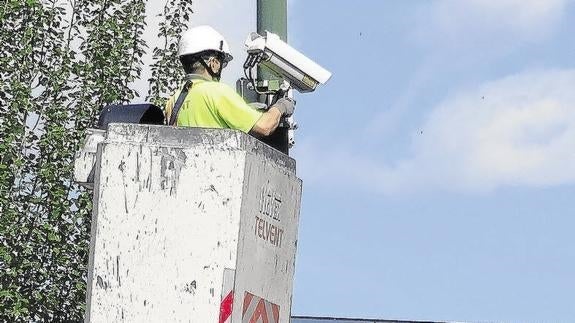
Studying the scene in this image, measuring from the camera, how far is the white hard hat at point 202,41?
6.61 meters

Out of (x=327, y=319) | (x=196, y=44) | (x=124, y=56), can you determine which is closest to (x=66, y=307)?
(x=124, y=56)

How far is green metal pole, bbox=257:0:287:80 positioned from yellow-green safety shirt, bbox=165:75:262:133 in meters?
1.38

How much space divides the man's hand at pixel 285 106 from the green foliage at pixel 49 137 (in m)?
6.67

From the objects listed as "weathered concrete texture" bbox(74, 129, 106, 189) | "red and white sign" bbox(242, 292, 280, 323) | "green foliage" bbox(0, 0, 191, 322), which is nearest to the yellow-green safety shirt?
"weathered concrete texture" bbox(74, 129, 106, 189)

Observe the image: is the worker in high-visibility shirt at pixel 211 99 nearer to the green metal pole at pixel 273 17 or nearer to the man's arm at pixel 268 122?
the man's arm at pixel 268 122

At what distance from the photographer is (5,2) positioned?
13398 mm

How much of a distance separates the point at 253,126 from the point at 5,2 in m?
7.52

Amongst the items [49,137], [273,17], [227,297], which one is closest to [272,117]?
[227,297]

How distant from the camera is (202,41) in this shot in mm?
6609

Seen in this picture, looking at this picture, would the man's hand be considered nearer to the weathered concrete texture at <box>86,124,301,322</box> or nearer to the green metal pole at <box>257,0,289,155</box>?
the weathered concrete texture at <box>86,124,301,322</box>

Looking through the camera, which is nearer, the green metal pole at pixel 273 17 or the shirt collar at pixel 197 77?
the shirt collar at pixel 197 77

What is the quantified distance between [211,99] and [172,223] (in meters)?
0.80

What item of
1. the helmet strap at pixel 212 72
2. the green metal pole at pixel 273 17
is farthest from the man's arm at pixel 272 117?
the green metal pole at pixel 273 17

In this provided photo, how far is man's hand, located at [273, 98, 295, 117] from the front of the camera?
6.48m
